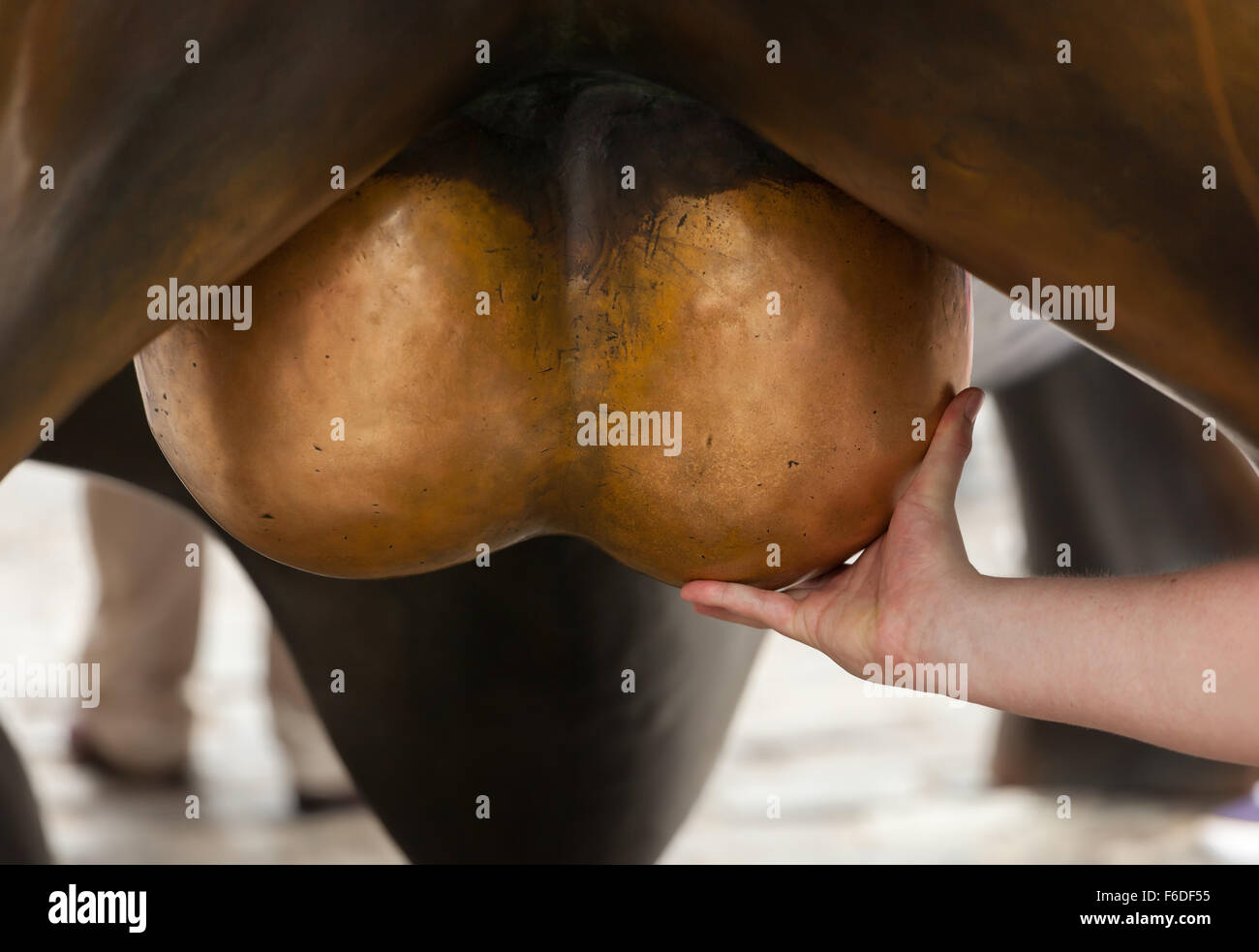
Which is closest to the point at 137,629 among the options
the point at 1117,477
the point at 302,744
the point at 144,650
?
the point at 144,650

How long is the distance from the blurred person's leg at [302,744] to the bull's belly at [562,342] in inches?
30.5

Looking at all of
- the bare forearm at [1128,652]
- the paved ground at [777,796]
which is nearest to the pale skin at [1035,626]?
the bare forearm at [1128,652]

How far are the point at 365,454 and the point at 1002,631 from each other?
7.6 inches

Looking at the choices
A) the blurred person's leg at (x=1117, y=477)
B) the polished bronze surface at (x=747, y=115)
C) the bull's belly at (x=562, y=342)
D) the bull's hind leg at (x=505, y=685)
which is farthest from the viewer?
the blurred person's leg at (x=1117, y=477)

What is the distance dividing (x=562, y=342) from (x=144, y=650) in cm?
94

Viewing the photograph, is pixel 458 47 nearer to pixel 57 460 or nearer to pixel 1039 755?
pixel 57 460

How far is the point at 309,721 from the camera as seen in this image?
48.6 inches

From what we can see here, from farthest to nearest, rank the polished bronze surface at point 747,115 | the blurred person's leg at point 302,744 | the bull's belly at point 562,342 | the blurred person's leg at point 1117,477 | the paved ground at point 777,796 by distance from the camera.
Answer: the blurred person's leg at point 302,744
the paved ground at point 777,796
the blurred person's leg at point 1117,477
the bull's belly at point 562,342
the polished bronze surface at point 747,115

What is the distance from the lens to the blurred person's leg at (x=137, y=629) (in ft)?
3.91

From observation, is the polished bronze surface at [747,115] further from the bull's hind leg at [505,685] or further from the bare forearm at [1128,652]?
the bull's hind leg at [505,685]

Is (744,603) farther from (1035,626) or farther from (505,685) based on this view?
(505,685)

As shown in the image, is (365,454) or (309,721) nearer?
(365,454)

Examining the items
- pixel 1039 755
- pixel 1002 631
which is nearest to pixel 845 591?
pixel 1002 631
